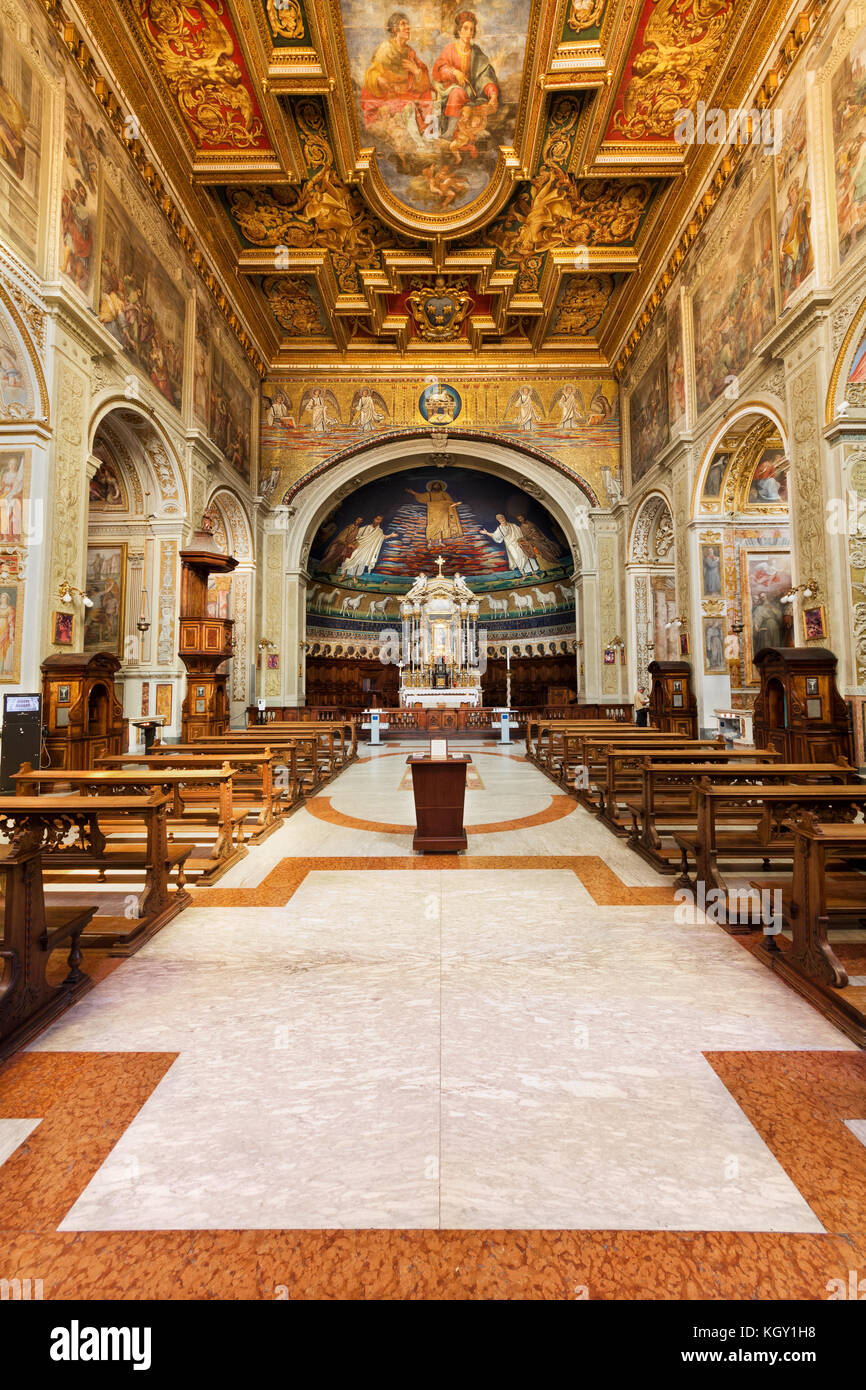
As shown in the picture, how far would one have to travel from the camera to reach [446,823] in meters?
6.00

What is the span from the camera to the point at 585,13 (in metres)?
10.1

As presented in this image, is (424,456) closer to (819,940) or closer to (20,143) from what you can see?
(20,143)

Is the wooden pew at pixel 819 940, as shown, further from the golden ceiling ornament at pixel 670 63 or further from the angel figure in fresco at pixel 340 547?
the angel figure in fresco at pixel 340 547

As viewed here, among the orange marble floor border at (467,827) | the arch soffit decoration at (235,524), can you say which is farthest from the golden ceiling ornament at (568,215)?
the orange marble floor border at (467,827)

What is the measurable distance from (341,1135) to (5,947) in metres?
1.66

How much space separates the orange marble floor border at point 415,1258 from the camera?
1.58 m

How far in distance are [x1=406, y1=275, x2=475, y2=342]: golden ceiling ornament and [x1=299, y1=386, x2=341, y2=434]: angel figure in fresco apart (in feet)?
11.0

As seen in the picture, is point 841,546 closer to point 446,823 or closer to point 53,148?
point 446,823

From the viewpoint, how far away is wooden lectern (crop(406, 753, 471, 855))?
589cm

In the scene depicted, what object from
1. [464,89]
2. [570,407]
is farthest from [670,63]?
[570,407]

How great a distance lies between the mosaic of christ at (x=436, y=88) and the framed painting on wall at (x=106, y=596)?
958cm

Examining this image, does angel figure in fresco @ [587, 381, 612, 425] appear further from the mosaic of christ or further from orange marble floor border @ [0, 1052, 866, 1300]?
orange marble floor border @ [0, 1052, 866, 1300]

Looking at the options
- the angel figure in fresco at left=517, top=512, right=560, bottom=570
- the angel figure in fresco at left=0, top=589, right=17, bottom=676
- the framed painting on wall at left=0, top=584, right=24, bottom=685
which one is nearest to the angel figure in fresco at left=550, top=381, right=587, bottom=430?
the angel figure in fresco at left=517, top=512, right=560, bottom=570

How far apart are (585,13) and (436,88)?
9.46 feet
